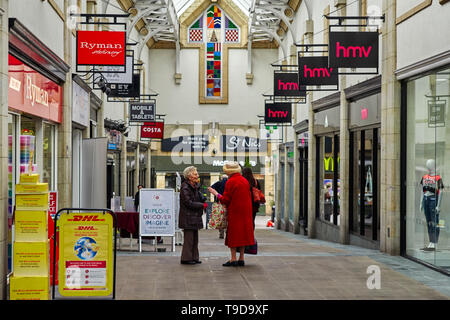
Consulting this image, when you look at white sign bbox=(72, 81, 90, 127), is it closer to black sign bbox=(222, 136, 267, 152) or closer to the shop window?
the shop window

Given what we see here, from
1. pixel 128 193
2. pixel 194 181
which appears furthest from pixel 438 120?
pixel 128 193

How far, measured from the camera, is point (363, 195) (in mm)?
16375

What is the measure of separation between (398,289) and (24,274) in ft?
15.1

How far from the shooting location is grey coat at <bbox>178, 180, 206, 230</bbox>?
10.6 metres

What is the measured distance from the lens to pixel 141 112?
27.0 m

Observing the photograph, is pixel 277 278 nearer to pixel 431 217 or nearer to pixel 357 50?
pixel 431 217

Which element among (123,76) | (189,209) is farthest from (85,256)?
(123,76)

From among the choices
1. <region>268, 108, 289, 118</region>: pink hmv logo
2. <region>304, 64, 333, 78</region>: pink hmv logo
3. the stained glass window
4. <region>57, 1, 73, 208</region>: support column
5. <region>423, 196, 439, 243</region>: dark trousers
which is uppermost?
the stained glass window

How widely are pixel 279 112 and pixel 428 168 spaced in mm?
14478

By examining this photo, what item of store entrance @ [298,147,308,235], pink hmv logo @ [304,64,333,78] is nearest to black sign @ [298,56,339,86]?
pink hmv logo @ [304,64,333,78]

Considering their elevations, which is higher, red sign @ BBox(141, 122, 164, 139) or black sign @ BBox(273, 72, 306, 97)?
black sign @ BBox(273, 72, 306, 97)

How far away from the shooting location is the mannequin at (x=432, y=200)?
35.6ft

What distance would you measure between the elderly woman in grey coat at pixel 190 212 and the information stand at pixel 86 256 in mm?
3497

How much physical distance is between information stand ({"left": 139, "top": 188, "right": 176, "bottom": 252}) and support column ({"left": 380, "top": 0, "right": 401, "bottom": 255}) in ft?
14.0
